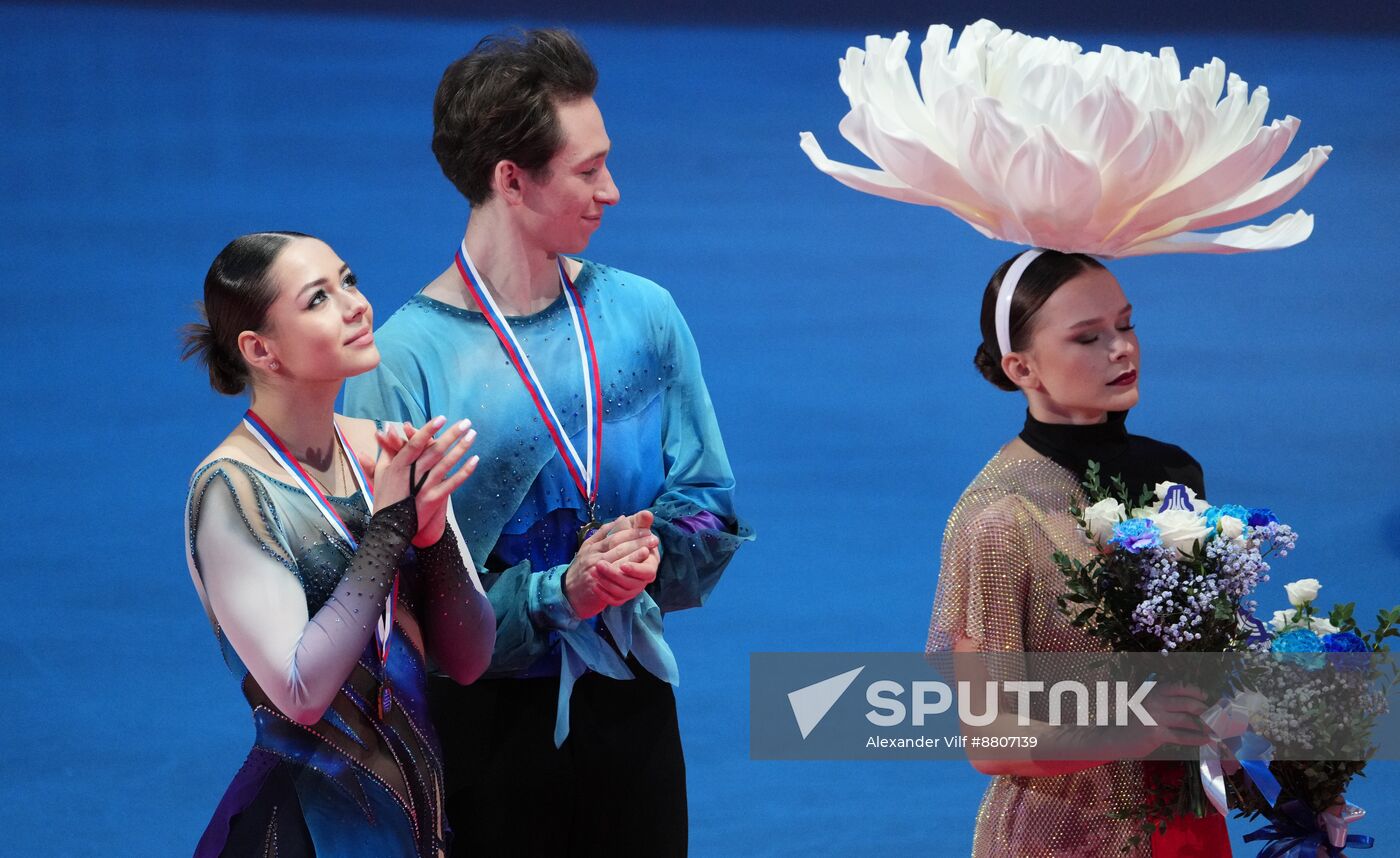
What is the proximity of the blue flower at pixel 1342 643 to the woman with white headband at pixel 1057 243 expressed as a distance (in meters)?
0.21

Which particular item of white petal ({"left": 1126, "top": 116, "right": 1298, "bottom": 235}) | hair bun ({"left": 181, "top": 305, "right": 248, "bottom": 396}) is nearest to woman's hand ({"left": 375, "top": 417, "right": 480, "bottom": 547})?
hair bun ({"left": 181, "top": 305, "right": 248, "bottom": 396})

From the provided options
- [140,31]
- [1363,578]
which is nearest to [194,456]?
[140,31]

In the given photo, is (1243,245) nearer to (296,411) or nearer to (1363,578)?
(296,411)

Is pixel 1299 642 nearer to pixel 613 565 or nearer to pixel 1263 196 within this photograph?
pixel 1263 196

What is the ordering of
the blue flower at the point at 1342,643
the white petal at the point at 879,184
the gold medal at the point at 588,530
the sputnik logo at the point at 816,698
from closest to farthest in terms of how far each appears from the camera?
the blue flower at the point at 1342,643 → the white petal at the point at 879,184 → the gold medal at the point at 588,530 → the sputnik logo at the point at 816,698

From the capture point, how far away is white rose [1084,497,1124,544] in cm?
276

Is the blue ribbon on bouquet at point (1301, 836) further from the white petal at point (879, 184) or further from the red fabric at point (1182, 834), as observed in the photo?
→ the white petal at point (879, 184)

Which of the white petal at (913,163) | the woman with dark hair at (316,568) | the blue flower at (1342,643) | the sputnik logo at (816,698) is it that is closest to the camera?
the woman with dark hair at (316,568)

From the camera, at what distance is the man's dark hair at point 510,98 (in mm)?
3027

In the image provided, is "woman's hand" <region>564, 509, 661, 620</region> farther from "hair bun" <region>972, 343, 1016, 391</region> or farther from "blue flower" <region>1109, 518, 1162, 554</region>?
"blue flower" <region>1109, 518, 1162, 554</region>

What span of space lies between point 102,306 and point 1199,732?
178 inches

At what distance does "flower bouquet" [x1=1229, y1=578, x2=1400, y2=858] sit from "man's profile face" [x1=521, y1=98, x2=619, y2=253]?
1266 millimetres

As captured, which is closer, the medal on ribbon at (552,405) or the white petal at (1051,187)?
the white petal at (1051,187)

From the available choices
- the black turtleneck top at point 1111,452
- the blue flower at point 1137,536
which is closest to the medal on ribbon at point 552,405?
the black turtleneck top at point 1111,452
